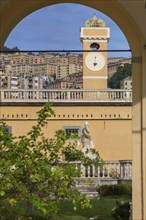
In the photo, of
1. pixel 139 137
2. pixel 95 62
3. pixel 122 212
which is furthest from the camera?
pixel 95 62

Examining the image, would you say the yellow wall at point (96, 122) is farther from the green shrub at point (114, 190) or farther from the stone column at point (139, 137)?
the stone column at point (139, 137)

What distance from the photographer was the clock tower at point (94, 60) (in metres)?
21.5

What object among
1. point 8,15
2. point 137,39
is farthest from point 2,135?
point 137,39

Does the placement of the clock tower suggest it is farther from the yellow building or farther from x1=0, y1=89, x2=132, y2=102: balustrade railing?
x1=0, y1=89, x2=132, y2=102: balustrade railing

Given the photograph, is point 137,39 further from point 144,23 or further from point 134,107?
point 134,107

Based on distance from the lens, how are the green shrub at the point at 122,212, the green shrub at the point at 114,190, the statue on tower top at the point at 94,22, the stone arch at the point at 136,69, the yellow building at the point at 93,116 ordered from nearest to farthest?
the stone arch at the point at 136,69 < the green shrub at the point at 122,212 < the green shrub at the point at 114,190 < the yellow building at the point at 93,116 < the statue on tower top at the point at 94,22

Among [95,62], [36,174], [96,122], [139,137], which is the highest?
[95,62]

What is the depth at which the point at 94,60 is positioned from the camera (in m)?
21.6

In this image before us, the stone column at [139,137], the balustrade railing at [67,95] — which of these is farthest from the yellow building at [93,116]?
the stone column at [139,137]

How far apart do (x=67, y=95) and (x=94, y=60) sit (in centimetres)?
227

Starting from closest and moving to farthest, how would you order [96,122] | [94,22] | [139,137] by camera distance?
[139,137]
[96,122]
[94,22]

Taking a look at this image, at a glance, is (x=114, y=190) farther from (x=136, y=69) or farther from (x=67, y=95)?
(x=67, y=95)

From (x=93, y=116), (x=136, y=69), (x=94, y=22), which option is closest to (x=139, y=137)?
(x=136, y=69)

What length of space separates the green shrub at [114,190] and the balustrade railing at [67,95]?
7542 mm
